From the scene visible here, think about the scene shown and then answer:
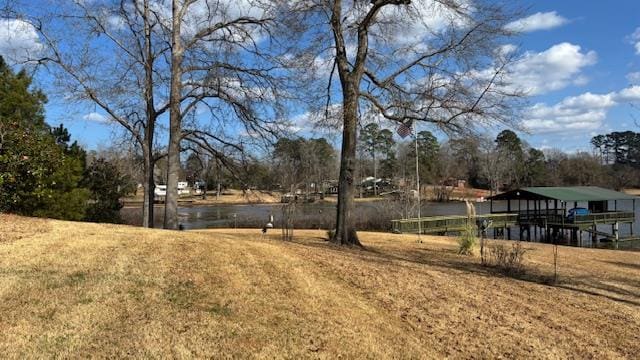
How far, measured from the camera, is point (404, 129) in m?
14.7

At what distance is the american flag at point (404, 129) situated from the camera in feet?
47.7

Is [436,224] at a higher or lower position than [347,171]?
lower

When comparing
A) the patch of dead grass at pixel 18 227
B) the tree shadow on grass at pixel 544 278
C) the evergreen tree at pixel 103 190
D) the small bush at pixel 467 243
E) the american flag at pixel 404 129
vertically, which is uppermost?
the american flag at pixel 404 129

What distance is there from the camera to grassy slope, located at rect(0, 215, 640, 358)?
16.9ft

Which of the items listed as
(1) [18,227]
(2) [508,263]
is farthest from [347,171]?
(1) [18,227]

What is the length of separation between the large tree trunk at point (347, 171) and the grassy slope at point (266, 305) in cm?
401

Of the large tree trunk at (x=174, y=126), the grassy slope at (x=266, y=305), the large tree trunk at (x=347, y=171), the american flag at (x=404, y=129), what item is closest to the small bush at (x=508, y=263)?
the grassy slope at (x=266, y=305)

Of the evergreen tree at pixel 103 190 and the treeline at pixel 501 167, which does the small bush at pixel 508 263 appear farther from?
the treeline at pixel 501 167

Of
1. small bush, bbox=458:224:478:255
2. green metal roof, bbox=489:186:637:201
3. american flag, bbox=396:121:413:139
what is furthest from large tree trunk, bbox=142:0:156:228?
green metal roof, bbox=489:186:637:201

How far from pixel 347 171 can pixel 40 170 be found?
7.17 metres

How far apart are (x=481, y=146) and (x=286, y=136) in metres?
6.03

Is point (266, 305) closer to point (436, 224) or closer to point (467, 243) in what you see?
point (467, 243)

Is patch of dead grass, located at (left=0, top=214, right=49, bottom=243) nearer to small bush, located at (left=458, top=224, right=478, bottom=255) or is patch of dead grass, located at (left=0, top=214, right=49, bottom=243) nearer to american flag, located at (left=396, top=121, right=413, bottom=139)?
american flag, located at (left=396, top=121, right=413, bottom=139)

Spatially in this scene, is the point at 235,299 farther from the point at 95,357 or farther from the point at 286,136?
the point at 286,136
